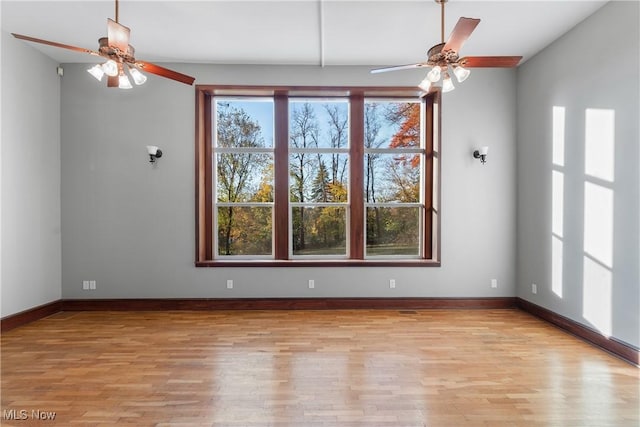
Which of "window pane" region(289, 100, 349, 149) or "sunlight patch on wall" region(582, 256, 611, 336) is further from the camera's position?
"window pane" region(289, 100, 349, 149)

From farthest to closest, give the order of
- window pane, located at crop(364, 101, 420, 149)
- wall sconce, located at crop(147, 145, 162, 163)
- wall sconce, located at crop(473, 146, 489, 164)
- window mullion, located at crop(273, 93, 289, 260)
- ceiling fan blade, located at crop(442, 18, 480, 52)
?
window pane, located at crop(364, 101, 420, 149) < window mullion, located at crop(273, 93, 289, 260) < wall sconce, located at crop(473, 146, 489, 164) < wall sconce, located at crop(147, 145, 162, 163) < ceiling fan blade, located at crop(442, 18, 480, 52)

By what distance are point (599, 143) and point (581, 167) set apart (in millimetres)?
296

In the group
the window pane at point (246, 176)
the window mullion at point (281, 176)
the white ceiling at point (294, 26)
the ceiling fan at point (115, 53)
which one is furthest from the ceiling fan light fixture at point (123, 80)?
the window mullion at point (281, 176)

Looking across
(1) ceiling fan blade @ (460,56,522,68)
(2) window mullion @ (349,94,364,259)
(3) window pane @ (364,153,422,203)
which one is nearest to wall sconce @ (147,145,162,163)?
(2) window mullion @ (349,94,364,259)

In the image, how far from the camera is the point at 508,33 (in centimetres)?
340

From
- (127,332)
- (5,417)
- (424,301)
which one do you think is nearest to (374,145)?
(424,301)

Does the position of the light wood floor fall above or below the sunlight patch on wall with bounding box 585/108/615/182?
below

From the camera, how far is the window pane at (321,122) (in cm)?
445

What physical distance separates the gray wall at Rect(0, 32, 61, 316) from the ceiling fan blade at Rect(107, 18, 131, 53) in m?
2.12

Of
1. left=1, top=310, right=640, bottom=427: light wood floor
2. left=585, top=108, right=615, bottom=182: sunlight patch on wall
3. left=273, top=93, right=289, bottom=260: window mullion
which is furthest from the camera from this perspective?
left=273, top=93, right=289, bottom=260: window mullion

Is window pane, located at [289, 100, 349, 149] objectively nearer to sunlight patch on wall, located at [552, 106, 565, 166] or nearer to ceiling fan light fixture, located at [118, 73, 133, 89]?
ceiling fan light fixture, located at [118, 73, 133, 89]

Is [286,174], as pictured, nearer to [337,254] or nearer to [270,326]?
[337,254]

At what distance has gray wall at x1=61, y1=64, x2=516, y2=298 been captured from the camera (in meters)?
4.12

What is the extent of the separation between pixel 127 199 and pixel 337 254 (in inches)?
119
